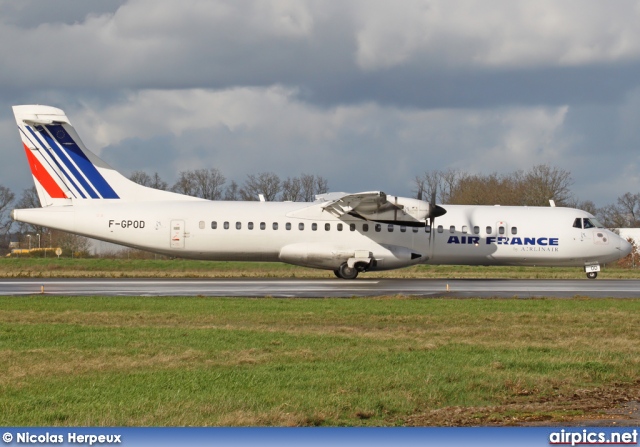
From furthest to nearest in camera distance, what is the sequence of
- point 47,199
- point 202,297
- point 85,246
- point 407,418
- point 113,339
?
point 85,246 < point 47,199 < point 202,297 < point 113,339 < point 407,418

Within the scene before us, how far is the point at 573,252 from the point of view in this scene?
35.4m

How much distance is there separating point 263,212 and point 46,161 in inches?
372

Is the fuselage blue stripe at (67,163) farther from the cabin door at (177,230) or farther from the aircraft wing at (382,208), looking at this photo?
the aircraft wing at (382,208)

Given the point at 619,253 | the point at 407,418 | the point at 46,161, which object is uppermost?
the point at 46,161

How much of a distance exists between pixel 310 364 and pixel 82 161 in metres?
24.1

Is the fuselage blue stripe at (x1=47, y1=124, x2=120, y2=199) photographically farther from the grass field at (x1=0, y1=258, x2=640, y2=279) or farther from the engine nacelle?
the engine nacelle

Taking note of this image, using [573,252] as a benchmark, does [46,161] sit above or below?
above

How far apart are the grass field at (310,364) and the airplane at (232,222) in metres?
11.4

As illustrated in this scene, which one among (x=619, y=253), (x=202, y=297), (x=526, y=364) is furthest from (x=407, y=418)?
(x=619, y=253)

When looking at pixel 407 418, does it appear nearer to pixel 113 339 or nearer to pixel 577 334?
pixel 113 339

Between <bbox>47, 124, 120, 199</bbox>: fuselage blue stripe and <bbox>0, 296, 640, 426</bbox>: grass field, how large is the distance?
1254 cm

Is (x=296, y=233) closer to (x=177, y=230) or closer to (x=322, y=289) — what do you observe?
(x=177, y=230)

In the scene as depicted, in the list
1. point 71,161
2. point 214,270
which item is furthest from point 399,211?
point 214,270

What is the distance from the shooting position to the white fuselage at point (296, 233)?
33062 millimetres
